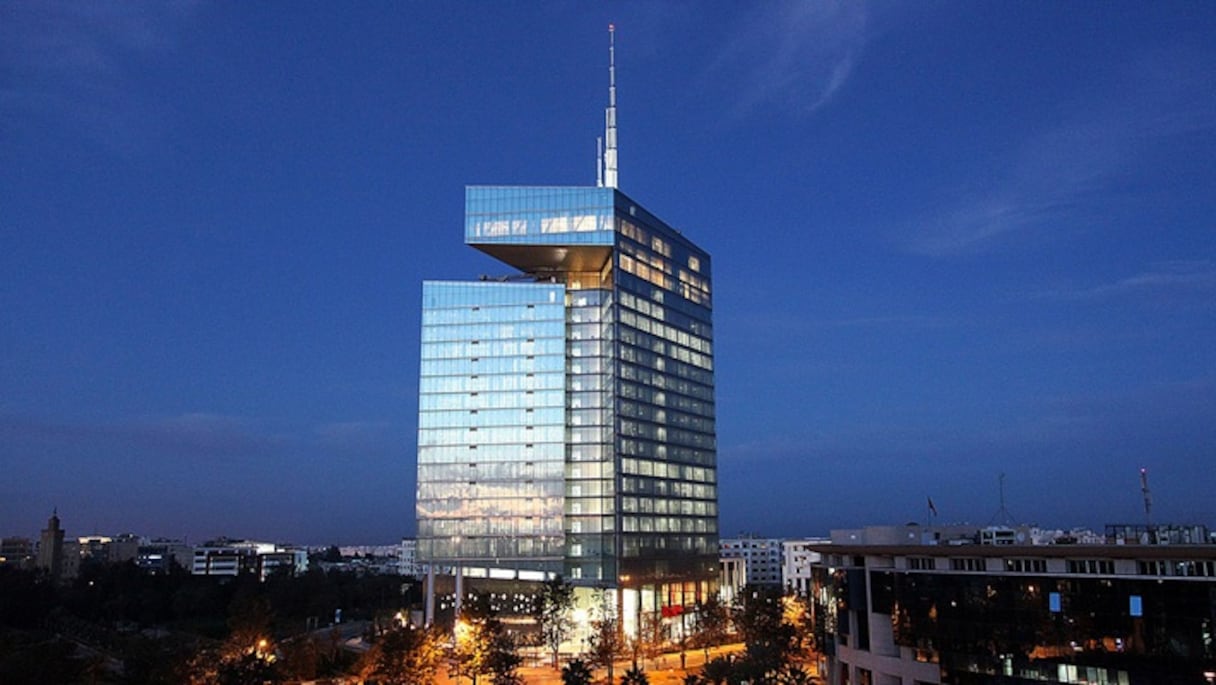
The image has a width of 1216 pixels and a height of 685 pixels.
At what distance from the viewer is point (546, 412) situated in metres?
150

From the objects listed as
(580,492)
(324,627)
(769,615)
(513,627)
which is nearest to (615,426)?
(580,492)

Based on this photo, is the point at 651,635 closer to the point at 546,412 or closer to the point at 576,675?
the point at 546,412

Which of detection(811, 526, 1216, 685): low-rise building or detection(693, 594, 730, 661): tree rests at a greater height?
detection(811, 526, 1216, 685): low-rise building

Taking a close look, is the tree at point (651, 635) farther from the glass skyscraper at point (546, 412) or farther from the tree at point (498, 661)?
the tree at point (498, 661)

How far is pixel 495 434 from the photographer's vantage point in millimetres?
150875

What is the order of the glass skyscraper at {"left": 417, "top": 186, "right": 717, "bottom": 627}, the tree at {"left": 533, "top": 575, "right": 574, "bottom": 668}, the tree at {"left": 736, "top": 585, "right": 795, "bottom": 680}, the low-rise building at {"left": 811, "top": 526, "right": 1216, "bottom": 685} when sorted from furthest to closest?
the glass skyscraper at {"left": 417, "top": 186, "right": 717, "bottom": 627} → the tree at {"left": 533, "top": 575, "right": 574, "bottom": 668} → the tree at {"left": 736, "top": 585, "right": 795, "bottom": 680} → the low-rise building at {"left": 811, "top": 526, "right": 1216, "bottom": 685}

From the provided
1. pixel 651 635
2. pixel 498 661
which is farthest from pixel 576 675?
pixel 651 635

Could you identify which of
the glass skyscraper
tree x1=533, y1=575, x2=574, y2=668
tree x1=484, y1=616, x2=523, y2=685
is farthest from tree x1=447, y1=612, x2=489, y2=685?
the glass skyscraper

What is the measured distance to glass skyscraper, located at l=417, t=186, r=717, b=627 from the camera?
14900 cm

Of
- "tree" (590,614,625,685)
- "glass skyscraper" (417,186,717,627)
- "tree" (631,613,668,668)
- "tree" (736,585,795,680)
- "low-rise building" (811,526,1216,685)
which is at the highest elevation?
"glass skyscraper" (417,186,717,627)

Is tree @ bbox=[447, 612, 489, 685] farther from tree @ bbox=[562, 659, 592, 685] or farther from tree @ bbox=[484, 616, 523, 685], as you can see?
tree @ bbox=[562, 659, 592, 685]

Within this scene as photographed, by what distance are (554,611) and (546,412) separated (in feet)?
A: 124

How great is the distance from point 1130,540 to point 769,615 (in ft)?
153

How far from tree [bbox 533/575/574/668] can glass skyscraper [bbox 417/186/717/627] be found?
13.1 m
